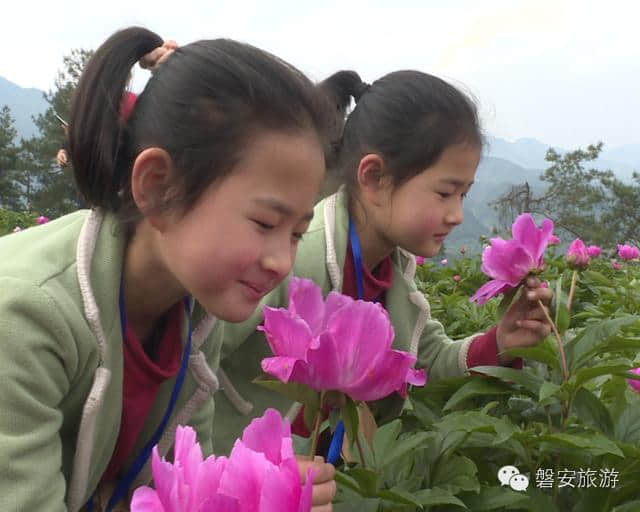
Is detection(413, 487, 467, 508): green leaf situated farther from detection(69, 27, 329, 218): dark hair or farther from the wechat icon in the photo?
detection(69, 27, 329, 218): dark hair

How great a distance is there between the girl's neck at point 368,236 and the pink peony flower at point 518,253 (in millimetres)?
461

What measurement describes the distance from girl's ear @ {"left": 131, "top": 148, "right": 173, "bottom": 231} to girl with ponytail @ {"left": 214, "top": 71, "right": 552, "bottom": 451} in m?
0.42

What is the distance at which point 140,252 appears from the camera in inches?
39.1

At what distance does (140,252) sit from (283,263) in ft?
0.79

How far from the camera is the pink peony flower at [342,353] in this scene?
614mm

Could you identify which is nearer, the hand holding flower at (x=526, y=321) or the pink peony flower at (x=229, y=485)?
the pink peony flower at (x=229, y=485)

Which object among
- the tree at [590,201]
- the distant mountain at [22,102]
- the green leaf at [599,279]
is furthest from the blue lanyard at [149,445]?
the distant mountain at [22,102]

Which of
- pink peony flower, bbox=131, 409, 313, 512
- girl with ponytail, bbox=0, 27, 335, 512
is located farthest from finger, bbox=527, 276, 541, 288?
pink peony flower, bbox=131, 409, 313, 512

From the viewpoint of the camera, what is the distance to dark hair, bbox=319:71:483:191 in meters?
1.38

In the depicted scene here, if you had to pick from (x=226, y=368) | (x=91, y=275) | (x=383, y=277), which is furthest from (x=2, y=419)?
(x=383, y=277)

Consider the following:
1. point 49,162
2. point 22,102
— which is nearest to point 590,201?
point 49,162

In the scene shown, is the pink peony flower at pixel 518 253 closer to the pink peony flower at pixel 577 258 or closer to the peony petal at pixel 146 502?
the pink peony flower at pixel 577 258

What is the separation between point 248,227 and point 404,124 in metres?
0.65

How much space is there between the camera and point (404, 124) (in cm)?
142
